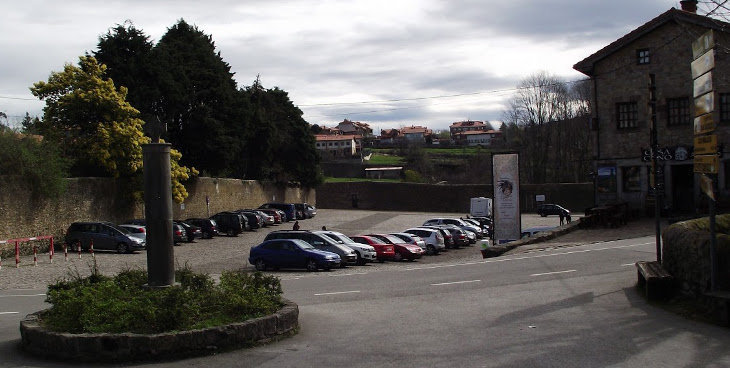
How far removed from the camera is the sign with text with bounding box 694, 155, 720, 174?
12.2 m

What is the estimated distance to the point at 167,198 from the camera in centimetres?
1299

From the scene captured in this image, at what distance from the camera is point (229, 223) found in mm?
48031

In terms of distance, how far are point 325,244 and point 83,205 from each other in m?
15.9

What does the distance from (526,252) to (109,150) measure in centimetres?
2533

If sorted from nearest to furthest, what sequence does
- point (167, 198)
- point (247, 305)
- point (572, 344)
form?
point (572, 344) < point (247, 305) < point (167, 198)

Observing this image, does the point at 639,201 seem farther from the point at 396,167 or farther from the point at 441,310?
the point at 396,167

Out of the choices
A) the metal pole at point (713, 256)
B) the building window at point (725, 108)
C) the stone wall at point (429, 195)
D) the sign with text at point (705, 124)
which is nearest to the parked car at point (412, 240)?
the building window at point (725, 108)

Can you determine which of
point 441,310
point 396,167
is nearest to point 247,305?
point 441,310

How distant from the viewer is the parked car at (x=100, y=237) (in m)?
36.2

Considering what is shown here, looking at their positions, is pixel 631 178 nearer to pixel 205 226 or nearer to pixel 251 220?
pixel 205 226

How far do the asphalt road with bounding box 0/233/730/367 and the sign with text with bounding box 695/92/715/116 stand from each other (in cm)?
361

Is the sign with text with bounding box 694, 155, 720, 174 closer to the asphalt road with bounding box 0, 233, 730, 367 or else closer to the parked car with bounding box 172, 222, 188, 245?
the asphalt road with bounding box 0, 233, 730, 367

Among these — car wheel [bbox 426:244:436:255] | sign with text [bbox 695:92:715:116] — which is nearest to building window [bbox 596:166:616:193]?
car wheel [bbox 426:244:436:255]

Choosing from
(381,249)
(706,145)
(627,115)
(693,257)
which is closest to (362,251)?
(381,249)
